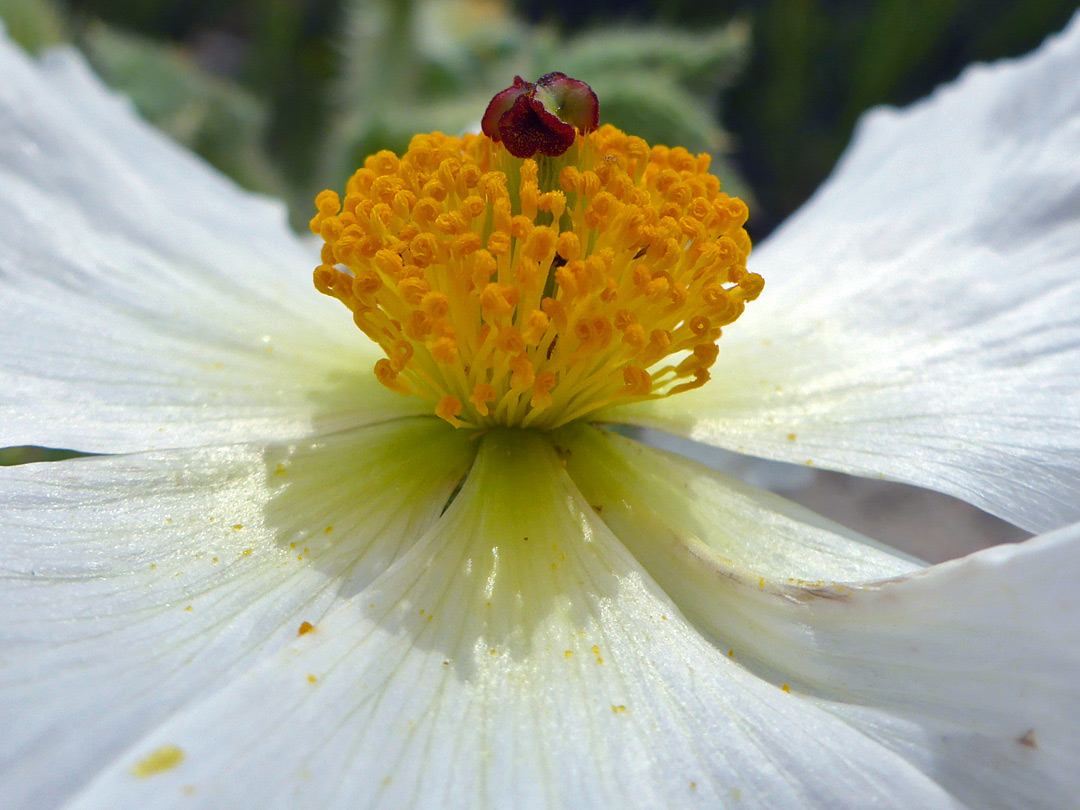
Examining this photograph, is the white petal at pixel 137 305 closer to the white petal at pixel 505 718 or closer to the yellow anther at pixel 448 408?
the yellow anther at pixel 448 408

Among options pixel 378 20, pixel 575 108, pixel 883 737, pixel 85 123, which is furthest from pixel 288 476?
pixel 378 20

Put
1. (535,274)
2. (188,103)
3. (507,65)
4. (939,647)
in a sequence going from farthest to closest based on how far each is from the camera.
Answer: (507,65) < (188,103) < (535,274) < (939,647)

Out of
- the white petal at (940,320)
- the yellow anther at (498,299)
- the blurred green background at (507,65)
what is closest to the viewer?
the yellow anther at (498,299)

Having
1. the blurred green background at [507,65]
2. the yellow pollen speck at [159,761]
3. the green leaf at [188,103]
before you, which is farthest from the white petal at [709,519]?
the green leaf at [188,103]

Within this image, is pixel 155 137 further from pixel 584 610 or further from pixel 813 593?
pixel 813 593

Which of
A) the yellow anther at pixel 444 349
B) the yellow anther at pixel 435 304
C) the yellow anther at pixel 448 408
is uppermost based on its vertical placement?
the yellow anther at pixel 435 304

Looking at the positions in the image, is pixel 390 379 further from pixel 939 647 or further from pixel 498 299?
pixel 939 647

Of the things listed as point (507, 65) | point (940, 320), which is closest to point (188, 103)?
point (507, 65)
